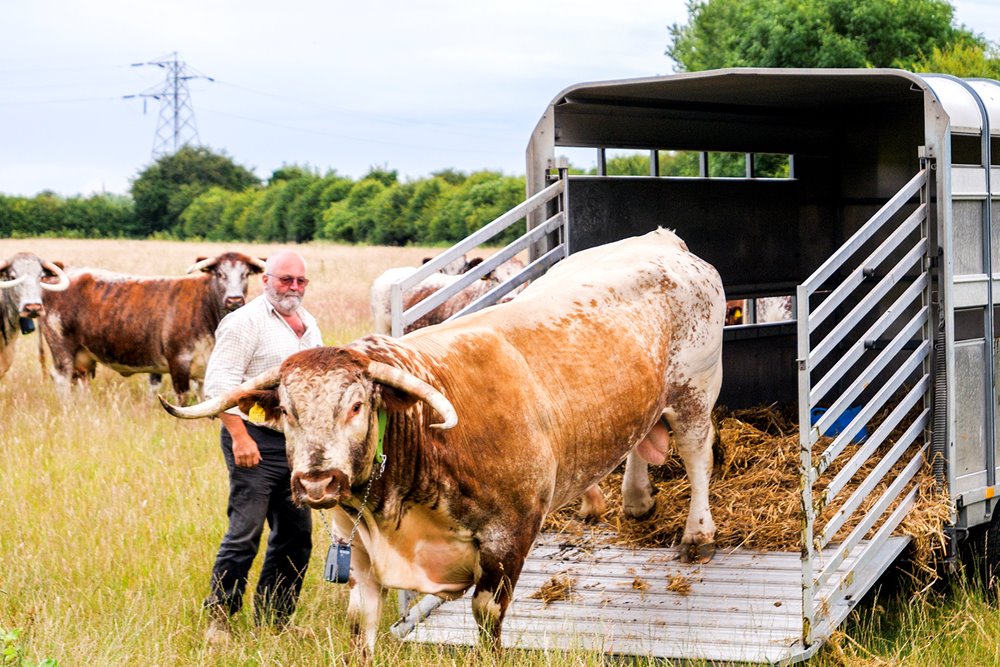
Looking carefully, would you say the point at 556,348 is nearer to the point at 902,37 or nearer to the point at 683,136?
the point at 683,136

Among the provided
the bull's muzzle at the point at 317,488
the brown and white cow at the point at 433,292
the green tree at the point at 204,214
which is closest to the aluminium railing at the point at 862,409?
the bull's muzzle at the point at 317,488

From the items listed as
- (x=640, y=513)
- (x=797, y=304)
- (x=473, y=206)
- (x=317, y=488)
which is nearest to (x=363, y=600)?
(x=317, y=488)

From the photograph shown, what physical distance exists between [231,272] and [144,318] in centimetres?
142

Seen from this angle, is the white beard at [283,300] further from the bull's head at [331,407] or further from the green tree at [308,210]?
the green tree at [308,210]

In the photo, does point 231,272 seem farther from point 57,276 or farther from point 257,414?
point 257,414

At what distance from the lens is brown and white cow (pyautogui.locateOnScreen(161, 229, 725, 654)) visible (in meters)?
4.96

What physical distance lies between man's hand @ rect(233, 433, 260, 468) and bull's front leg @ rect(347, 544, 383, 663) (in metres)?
0.79

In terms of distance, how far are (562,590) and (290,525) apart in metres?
1.52

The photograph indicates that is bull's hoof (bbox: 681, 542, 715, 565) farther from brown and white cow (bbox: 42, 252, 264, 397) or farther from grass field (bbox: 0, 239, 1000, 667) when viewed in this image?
brown and white cow (bbox: 42, 252, 264, 397)

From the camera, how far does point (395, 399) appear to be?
205 inches

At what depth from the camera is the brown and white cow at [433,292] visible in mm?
14555

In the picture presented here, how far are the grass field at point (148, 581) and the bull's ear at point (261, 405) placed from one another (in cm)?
109

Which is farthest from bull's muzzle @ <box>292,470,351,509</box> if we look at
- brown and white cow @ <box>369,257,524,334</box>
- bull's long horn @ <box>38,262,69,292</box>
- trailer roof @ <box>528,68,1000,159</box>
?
bull's long horn @ <box>38,262,69,292</box>

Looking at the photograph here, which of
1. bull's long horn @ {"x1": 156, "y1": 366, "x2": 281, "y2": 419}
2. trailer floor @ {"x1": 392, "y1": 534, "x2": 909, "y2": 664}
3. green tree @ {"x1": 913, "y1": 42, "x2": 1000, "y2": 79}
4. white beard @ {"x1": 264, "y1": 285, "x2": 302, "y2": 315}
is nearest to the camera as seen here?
bull's long horn @ {"x1": 156, "y1": 366, "x2": 281, "y2": 419}
